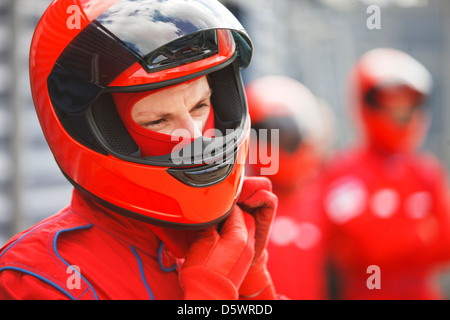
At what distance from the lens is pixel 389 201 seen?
3174 millimetres

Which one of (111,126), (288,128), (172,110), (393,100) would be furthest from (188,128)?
(393,100)

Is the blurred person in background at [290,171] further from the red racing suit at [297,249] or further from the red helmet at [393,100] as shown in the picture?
the red helmet at [393,100]

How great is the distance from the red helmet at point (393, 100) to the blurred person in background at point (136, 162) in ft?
7.90

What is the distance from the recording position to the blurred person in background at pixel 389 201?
309cm

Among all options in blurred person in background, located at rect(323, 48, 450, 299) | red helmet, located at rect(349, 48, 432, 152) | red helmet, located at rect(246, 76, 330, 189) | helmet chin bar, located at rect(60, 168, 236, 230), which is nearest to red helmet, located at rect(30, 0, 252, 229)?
helmet chin bar, located at rect(60, 168, 236, 230)

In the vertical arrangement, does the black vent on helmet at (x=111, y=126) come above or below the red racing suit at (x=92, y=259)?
above

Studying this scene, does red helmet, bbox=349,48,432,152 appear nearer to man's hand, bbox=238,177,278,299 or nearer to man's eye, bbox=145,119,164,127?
man's hand, bbox=238,177,278,299

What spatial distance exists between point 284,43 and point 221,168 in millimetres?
6408

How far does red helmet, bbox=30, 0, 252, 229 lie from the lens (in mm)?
982

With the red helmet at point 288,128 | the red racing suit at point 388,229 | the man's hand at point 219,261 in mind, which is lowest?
the red racing suit at point 388,229

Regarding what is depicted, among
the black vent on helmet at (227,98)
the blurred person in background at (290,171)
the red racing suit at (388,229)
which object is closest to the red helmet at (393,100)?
the red racing suit at (388,229)

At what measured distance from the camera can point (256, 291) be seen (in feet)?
3.76

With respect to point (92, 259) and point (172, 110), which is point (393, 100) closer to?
point (172, 110)

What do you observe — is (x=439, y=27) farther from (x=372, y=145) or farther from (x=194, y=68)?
(x=194, y=68)
